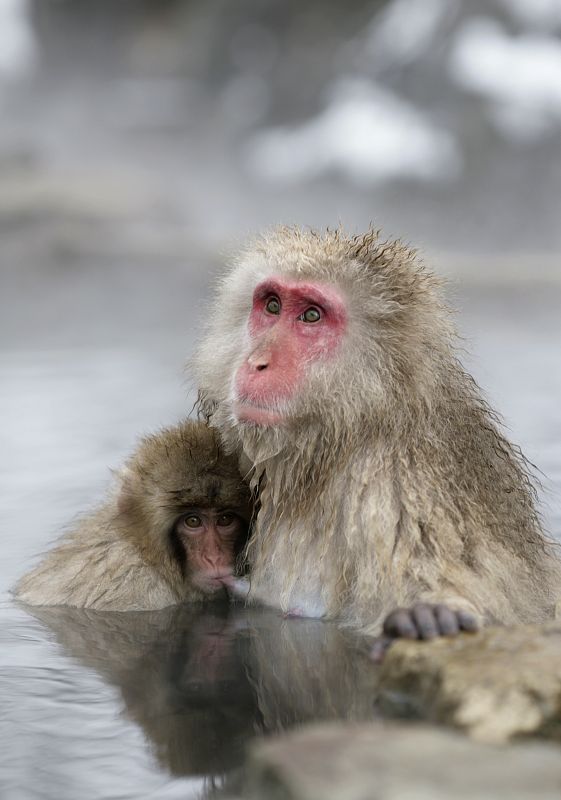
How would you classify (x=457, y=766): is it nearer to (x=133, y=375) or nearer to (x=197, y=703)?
(x=197, y=703)

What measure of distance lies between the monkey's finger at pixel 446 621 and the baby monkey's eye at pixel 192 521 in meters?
1.39

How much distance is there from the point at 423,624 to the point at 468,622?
118mm

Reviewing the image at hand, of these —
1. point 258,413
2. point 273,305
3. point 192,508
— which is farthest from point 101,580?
point 273,305

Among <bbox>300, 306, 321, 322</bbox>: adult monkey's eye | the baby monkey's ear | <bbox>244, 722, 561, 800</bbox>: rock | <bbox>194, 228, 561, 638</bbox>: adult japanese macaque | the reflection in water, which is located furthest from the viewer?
the baby monkey's ear

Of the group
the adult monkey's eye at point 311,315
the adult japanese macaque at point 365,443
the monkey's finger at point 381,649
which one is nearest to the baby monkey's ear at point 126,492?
the adult japanese macaque at point 365,443

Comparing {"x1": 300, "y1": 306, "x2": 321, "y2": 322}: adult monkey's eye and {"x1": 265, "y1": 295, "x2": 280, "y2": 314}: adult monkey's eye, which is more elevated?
{"x1": 265, "y1": 295, "x2": 280, "y2": 314}: adult monkey's eye

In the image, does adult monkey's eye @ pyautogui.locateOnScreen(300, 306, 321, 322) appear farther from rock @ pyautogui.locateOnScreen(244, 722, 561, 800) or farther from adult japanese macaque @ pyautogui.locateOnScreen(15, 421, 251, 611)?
rock @ pyautogui.locateOnScreen(244, 722, 561, 800)

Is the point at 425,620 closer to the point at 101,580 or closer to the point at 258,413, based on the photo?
the point at 258,413

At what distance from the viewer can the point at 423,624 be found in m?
3.04

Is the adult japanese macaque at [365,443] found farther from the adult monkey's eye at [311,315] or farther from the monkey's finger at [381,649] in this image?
the monkey's finger at [381,649]

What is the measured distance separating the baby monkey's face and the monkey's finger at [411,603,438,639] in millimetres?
1307

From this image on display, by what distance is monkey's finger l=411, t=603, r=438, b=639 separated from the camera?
118 inches

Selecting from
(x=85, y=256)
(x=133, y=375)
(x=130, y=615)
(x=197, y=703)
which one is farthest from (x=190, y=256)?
(x=197, y=703)

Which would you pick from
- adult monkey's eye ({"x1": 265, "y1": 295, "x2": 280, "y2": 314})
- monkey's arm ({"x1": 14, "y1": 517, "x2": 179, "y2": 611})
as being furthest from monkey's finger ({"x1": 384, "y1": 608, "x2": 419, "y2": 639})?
monkey's arm ({"x1": 14, "y1": 517, "x2": 179, "y2": 611})
